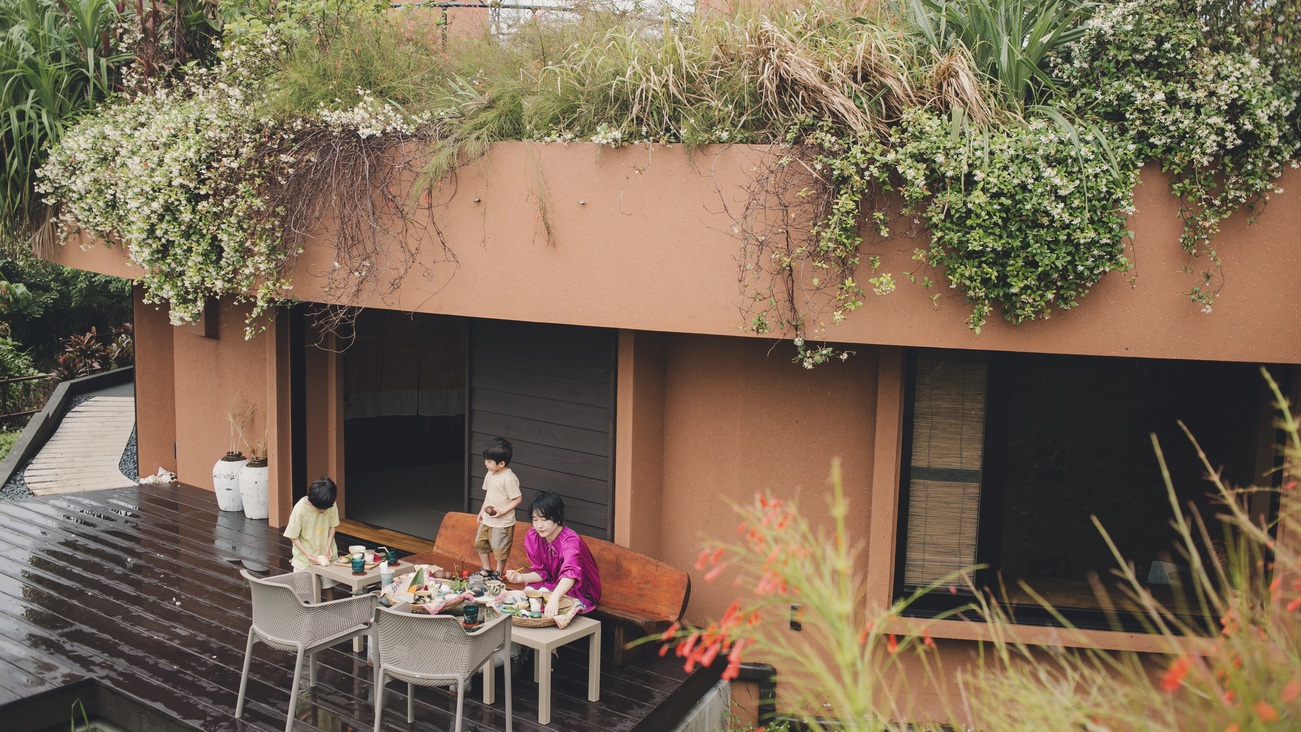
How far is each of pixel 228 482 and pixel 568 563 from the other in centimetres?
538

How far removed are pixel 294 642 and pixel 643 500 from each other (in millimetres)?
2658

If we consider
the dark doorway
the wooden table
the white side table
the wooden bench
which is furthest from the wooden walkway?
the wooden table

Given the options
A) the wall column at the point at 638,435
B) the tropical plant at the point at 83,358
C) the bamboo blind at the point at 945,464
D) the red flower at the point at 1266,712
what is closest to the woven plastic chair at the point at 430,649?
the wall column at the point at 638,435

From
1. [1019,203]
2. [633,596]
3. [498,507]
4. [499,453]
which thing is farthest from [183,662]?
[1019,203]

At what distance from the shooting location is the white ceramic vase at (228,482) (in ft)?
31.7

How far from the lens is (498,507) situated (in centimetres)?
685

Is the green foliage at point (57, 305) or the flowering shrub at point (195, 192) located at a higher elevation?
the flowering shrub at point (195, 192)

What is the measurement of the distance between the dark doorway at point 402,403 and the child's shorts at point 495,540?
3.62m

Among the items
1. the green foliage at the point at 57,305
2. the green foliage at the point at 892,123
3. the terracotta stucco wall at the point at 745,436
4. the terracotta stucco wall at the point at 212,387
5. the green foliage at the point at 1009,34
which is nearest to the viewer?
the green foliage at the point at 892,123

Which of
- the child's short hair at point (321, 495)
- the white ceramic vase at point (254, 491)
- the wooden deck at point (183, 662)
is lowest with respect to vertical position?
the wooden deck at point (183, 662)

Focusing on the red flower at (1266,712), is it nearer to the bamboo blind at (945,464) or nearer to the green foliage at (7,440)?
the bamboo blind at (945,464)

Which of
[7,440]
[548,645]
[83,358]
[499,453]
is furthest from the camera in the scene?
[83,358]

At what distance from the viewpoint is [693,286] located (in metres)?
5.97

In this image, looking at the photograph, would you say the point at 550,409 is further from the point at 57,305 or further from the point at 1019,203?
the point at 57,305
